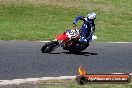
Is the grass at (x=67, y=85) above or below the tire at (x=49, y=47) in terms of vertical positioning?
above

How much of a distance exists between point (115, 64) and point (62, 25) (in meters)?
13.2

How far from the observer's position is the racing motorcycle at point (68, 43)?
666 inches

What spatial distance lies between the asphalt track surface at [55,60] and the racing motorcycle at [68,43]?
9.5 inches

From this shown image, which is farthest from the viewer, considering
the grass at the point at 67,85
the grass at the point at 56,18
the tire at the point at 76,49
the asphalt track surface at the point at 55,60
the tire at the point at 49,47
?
the grass at the point at 56,18

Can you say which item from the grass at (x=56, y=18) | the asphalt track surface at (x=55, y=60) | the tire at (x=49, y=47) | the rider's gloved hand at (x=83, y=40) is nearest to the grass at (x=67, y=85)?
the asphalt track surface at (x=55, y=60)

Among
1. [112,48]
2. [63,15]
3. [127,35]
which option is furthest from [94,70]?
[63,15]

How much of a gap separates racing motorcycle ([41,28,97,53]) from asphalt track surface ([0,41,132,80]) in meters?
0.24

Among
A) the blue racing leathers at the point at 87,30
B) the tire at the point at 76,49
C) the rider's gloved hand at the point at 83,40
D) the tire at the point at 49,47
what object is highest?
the blue racing leathers at the point at 87,30

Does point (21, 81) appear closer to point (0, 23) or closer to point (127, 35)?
point (127, 35)

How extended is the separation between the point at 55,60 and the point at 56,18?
663 inches

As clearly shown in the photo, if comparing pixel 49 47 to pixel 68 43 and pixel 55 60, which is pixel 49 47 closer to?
pixel 68 43

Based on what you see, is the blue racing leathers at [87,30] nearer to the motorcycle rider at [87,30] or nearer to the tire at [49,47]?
the motorcycle rider at [87,30]

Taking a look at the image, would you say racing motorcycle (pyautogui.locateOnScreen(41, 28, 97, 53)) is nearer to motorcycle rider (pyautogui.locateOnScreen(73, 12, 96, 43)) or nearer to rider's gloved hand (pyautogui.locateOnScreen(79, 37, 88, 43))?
rider's gloved hand (pyautogui.locateOnScreen(79, 37, 88, 43))

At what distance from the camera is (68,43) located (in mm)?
17234
